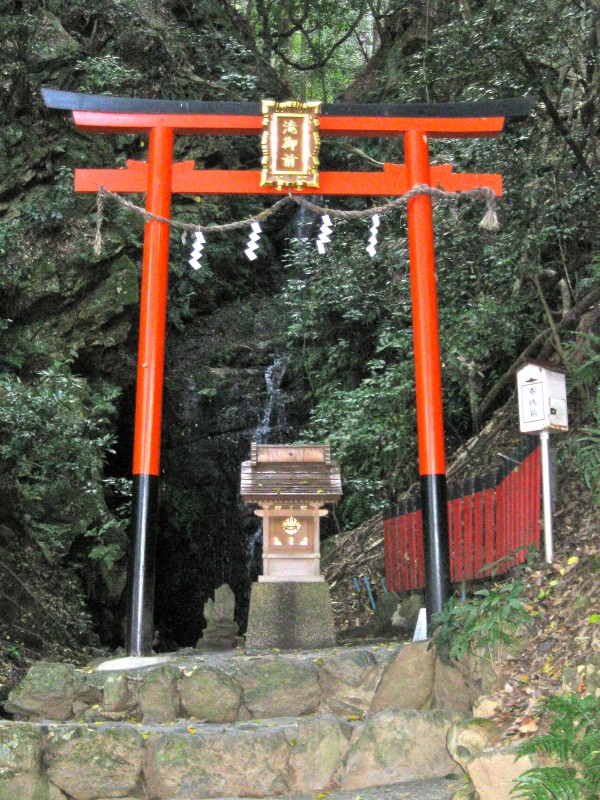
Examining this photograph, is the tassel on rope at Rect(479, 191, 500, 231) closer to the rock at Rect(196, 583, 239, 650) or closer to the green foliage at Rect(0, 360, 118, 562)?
the rock at Rect(196, 583, 239, 650)

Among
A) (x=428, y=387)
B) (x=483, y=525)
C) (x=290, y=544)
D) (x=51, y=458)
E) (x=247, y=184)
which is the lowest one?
(x=290, y=544)

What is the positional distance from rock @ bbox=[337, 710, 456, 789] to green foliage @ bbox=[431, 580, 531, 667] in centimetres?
53

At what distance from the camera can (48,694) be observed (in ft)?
23.1

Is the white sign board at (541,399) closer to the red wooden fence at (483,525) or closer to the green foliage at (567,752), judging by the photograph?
the red wooden fence at (483,525)

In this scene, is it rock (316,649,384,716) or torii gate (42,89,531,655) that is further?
torii gate (42,89,531,655)

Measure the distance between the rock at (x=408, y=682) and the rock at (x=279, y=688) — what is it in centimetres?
51

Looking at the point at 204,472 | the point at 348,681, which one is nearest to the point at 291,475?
the point at 348,681

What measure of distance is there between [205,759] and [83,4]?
540 inches

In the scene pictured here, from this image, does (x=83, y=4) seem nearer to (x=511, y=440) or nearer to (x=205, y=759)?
(x=511, y=440)

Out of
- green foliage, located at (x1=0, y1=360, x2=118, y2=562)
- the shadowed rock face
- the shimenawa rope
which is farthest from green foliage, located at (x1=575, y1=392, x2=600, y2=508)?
the shadowed rock face

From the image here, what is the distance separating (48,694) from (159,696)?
0.86m

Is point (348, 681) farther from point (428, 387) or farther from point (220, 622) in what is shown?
point (428, 387)

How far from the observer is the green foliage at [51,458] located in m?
10.4

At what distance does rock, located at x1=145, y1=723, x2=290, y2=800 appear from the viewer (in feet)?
20.7
